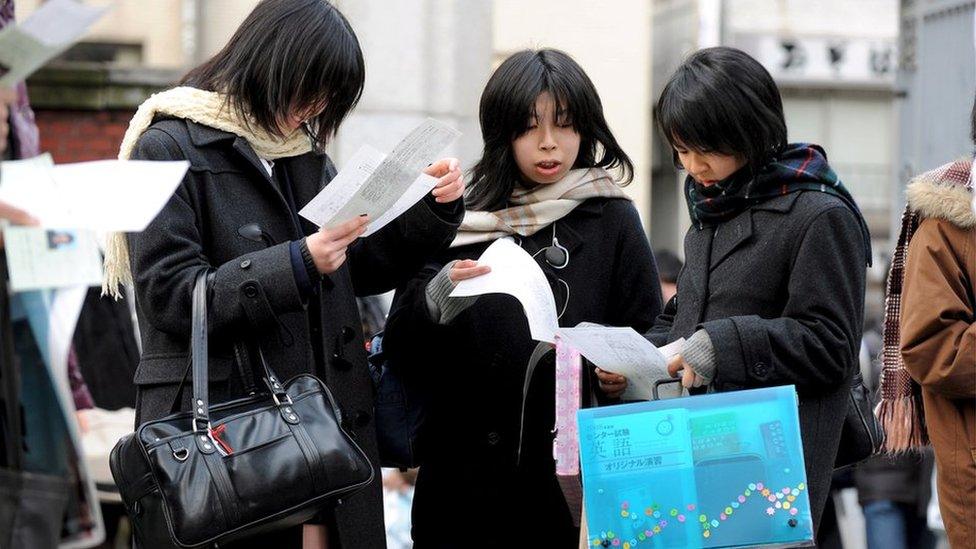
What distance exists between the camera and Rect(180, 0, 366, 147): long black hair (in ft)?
10.2

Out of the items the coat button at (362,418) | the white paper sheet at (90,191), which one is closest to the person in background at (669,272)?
the coat button at (362,418)

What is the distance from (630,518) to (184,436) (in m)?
0.85

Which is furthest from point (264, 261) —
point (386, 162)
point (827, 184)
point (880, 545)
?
point (880, 545)

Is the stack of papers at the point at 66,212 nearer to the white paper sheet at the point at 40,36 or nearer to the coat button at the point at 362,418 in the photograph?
the white paper sheet at the point at 40,36

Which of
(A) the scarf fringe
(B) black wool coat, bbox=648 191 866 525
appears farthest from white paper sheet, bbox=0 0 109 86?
(A) the scarf fringe

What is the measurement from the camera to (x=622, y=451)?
2.83 m

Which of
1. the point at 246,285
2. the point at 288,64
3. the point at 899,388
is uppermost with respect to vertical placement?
the point at 288,64

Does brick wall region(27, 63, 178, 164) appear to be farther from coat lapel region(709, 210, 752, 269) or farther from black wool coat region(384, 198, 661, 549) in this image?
coat lapel region(709, 210, 752, 269)

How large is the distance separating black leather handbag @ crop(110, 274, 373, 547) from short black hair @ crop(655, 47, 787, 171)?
0.97m

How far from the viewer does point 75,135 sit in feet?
31.2

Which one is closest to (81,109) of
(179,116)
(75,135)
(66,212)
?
(75,135)

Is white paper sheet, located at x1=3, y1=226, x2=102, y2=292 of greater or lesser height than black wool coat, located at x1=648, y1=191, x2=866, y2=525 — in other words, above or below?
above

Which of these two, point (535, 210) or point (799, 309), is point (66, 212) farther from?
point (535, 210)

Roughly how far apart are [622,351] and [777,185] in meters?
0.54
